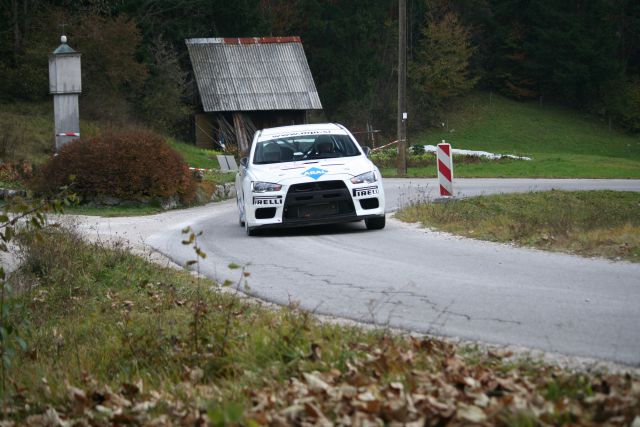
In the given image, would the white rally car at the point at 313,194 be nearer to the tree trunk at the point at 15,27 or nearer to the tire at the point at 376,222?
the tire at the point at 376,222

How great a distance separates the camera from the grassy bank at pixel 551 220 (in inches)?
487

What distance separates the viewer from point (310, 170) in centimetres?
1523

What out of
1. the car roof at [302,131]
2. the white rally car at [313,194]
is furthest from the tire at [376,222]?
the car roof at [302,131]

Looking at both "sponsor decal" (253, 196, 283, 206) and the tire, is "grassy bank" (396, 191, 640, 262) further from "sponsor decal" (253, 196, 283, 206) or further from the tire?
"sponsor decal" (253, 196, 283, 206)

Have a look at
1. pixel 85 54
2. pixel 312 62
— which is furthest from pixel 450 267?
pixel 312 62

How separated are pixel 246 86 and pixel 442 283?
1606 inches

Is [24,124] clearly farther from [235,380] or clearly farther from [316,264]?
[235,380]

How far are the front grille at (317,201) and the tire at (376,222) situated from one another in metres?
0.57

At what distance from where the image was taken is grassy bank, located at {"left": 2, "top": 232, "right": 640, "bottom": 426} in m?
5.11

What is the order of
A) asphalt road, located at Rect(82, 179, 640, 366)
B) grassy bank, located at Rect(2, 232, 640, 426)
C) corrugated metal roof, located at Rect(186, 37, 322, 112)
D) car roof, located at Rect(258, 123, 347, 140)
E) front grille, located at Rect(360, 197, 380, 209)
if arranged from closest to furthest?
grassy bank, located at Rect(2, 232, 640, 426)
asphalt road, located at Rect(82, 179, 640, 366)
front grille, located at Rect(360, 197, 380, 209)
car roof, located at Rect(258, 123, 347, 140)
corrugated metal roof, located at Rect(186, 37, 322, 112)

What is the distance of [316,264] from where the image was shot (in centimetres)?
1209

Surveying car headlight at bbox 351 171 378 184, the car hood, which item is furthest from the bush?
car headlight at bbox 351 171 378 184

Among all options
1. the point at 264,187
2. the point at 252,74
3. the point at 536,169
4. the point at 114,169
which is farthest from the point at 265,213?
the point at 252,74

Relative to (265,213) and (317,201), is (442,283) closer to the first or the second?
(317,201)
